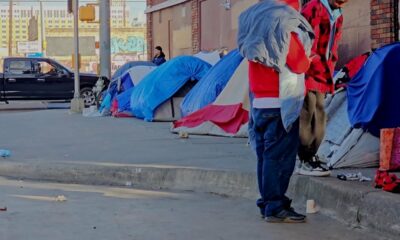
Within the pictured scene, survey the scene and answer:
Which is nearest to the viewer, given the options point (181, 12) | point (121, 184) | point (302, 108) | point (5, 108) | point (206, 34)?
point (302, 108)

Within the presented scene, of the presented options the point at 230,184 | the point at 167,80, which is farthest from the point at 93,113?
the point at 230,184

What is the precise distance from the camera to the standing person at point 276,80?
5.65 meters

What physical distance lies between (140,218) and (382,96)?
2991 mm

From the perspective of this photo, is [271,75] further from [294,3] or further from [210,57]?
[210,57]

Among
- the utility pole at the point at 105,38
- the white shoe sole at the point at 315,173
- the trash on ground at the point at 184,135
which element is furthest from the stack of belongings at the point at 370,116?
the utility pole at the point at 105,38

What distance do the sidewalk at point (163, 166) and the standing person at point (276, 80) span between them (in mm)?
723

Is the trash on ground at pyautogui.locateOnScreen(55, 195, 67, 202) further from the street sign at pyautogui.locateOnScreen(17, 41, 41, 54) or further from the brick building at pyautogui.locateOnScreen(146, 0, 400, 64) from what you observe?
the street sign at pyautogui.locateOnScreen(17, 41, 41, 54)

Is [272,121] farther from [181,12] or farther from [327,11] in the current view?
[181,12]

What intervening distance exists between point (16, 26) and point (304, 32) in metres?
102

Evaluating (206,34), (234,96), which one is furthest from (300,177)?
(206,34)

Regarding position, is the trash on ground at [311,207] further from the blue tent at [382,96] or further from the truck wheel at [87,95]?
the truck wheel at [87,95]

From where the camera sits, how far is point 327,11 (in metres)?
6.37

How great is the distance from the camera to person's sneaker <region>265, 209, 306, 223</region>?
19.7 feet

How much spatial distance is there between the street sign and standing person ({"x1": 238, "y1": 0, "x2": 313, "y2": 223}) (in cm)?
7116
